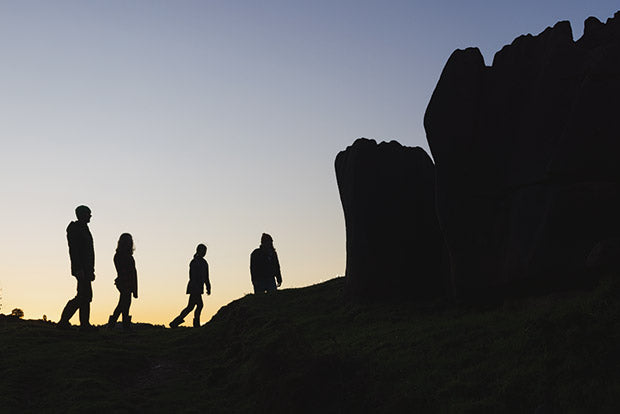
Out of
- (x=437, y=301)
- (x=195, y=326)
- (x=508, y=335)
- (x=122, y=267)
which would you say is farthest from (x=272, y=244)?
(x=508, y=335)

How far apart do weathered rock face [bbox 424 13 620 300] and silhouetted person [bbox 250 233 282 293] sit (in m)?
13.0

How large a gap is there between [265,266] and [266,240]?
1.18m

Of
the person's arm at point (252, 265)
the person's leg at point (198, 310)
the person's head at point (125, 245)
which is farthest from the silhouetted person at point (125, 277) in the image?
the person's arm at point (252, 265)

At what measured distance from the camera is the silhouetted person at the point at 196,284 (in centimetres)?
2773

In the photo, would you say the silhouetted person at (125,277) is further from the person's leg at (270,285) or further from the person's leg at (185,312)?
the person's leg at (270,285)

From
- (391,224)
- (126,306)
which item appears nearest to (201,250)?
(126,306)

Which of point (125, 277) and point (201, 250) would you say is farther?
point (201, 250)

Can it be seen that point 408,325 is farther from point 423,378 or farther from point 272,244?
point 272,244

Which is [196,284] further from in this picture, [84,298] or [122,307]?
[84,298]

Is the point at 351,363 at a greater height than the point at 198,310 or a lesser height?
lesser

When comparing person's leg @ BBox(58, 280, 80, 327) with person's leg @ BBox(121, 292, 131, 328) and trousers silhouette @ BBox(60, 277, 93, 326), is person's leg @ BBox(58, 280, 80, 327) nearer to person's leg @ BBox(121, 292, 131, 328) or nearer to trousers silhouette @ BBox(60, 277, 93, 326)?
trousers silhouette @ BBox(60, 277, 93, 326)

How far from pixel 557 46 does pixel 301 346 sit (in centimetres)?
996

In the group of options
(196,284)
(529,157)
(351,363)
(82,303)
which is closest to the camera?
(351,363)

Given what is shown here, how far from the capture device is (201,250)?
2817 cm
